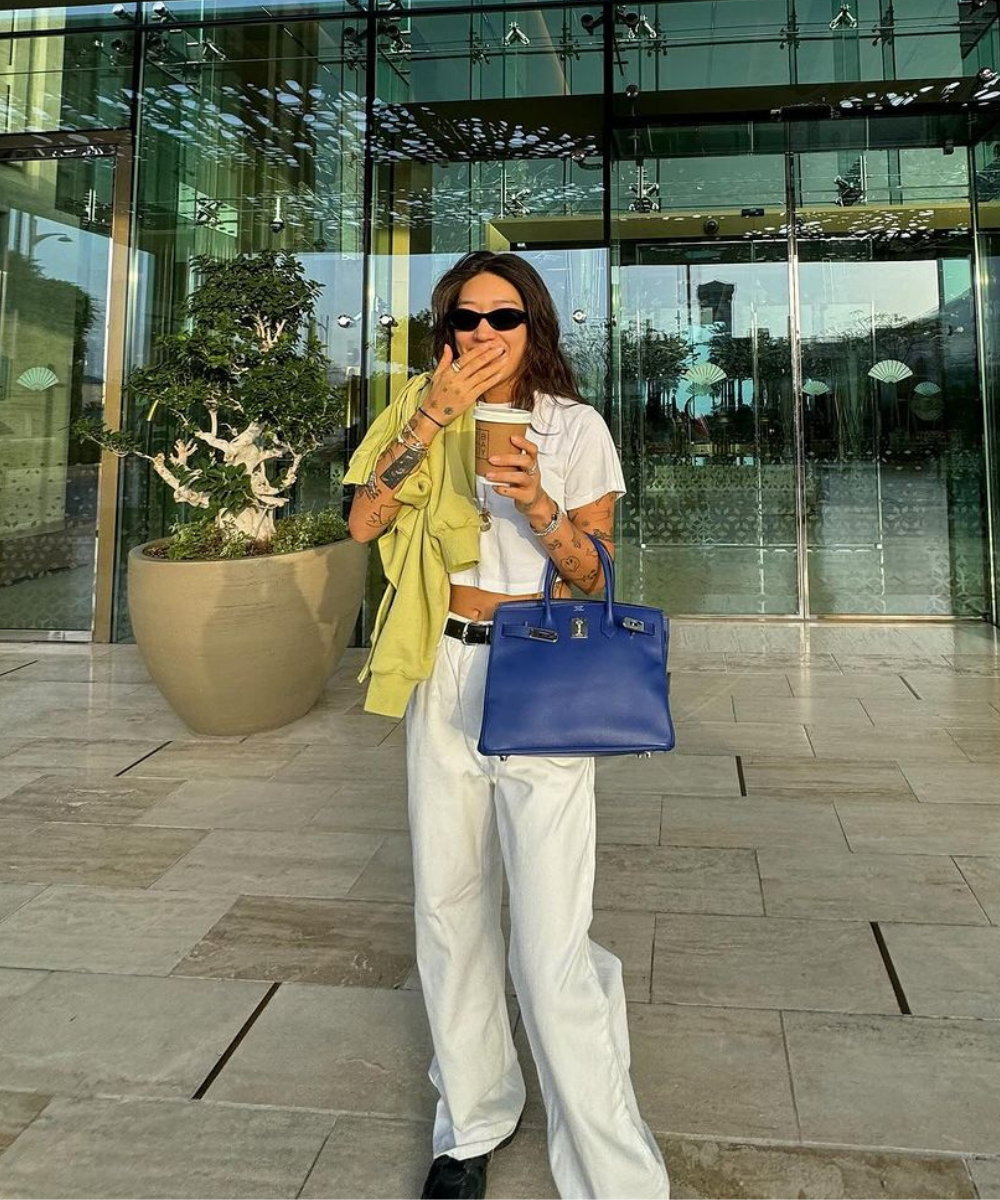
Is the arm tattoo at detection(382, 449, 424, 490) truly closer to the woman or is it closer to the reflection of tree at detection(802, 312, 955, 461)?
the woman

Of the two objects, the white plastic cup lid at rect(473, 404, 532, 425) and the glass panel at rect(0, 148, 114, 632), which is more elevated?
the glass panel at rect(0, 148, 114, 632)

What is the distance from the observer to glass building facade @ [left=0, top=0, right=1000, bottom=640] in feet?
22.9

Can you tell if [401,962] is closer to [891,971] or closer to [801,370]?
[891,971]

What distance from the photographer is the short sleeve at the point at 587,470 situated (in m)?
1.56

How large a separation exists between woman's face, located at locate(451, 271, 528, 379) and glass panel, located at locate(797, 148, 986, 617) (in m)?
6.67

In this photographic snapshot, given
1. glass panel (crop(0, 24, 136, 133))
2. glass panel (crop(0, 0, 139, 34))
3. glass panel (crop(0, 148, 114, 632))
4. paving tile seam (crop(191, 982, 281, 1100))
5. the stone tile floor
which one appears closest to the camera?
the stone tile floor

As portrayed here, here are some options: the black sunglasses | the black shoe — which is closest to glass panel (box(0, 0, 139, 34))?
the black sunglasses

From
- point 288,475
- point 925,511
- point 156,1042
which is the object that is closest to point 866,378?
point 925,511

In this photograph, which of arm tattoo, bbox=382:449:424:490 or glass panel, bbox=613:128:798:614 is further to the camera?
glass panel, bbox=613:128:798:614

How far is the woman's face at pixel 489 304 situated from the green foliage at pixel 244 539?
3.08 metres

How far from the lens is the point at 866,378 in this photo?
7.77m

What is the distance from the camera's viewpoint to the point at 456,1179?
152 centimetres

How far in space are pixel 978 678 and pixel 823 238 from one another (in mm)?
4121

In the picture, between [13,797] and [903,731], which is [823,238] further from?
[13,797]
